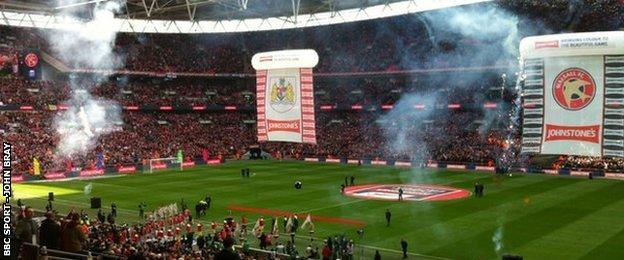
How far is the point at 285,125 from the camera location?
20109mm

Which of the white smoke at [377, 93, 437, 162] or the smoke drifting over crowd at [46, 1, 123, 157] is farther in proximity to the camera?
the white smoke at [377, 93, 437, 162]

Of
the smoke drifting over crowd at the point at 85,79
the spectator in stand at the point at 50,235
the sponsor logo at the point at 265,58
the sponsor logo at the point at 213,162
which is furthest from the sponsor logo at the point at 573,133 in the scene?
the sponsor logo at the point at 213,162

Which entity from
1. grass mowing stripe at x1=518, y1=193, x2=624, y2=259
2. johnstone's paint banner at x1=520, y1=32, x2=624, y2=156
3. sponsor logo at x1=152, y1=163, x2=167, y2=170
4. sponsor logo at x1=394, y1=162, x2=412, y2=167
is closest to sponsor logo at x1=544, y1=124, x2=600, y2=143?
johnstone's paint banner at x1=520, y1=32, x2=624, y2=156

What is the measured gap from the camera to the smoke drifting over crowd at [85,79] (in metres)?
57.9

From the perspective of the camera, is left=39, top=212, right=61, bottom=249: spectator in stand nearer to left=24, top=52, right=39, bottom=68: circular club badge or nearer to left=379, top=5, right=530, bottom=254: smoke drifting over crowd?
left=379, top=5, right=530, bottom=254: smoke drifting over crowd

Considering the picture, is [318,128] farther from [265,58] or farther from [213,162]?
[265,58]

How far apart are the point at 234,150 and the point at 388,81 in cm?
1973

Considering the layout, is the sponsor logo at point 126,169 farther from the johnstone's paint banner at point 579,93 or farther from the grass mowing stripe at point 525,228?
the johnstone's paint banner at point 579,93

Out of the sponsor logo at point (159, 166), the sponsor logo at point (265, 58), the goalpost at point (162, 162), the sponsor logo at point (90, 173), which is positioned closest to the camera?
the sponsor logo at point (265, 58)

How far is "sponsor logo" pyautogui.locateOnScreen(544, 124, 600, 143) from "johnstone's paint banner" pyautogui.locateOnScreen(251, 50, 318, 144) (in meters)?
7.45

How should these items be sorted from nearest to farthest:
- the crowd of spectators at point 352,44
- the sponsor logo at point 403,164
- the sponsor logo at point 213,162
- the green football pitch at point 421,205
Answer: the green football pitch at point 421,205, the crowd of spectators at point 352,44, the sponsor logo at point 403,164, the sponsor logo at point 213,162

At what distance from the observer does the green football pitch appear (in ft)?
80.4

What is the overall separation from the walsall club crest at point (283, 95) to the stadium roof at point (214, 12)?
29943mm

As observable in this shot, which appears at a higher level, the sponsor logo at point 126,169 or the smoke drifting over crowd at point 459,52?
A: the smoke drifting over crowd at point 459,52
